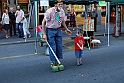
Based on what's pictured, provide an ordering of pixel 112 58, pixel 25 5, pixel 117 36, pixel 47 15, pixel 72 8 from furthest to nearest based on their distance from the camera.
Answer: pixel 72 8
pixel 25 5
pixel 117 36
pixel 112 58
pixel 47 15

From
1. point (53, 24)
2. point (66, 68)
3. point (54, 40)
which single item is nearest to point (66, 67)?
point (66, 68)

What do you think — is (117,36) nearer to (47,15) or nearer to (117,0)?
(117,0)

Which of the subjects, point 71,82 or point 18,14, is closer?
point 71,82

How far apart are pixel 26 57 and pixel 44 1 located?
2179mm

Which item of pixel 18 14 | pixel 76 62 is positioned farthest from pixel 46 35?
pixel 18 14

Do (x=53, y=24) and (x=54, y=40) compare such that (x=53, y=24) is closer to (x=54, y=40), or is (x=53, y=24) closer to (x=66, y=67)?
(x=54, y=40)

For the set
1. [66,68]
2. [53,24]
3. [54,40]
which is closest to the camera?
[53,24]

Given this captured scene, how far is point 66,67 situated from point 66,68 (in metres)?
0.12

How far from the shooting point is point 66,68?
24.5ft

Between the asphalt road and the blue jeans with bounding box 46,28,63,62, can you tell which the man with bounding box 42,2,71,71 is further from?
the asphalt road

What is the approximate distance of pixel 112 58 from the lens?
8.91 m

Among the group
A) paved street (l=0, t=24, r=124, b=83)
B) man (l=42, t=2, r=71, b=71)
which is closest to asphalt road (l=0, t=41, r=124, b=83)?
paved street (l=0, t=24, r=124, b=83)

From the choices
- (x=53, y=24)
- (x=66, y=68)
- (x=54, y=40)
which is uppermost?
(x=53, y=24)

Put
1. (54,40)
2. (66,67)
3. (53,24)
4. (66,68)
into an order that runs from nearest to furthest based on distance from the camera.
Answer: (53,24)
(54,40)
(66,68)
(66,67)
